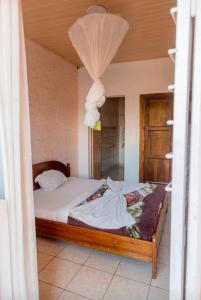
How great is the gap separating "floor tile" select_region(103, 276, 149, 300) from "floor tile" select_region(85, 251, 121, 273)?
0.17 metres

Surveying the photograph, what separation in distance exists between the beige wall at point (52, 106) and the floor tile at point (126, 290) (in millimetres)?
2203

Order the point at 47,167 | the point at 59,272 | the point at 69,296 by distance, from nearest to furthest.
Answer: the point at 69,296, the point at 59,272, the point at 47,167

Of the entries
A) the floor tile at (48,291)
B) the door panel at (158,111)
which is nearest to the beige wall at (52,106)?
the door panel at (158,111)

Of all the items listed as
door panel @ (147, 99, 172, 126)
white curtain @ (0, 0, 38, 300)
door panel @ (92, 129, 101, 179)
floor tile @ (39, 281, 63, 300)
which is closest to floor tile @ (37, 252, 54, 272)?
floor tile @ (39, 281, 63, 300)

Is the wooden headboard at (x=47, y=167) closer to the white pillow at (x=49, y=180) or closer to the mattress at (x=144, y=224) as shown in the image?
the white pillow at (x=49, y=180)

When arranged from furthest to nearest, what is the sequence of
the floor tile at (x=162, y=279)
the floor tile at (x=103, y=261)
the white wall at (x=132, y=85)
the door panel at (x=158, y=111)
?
the door panel at (x=158, y=111), the white wall at (x=132, y=85), the floor tile at (x=103, y=261), the floor tile at (x=162, y=279)

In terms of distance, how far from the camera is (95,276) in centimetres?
191

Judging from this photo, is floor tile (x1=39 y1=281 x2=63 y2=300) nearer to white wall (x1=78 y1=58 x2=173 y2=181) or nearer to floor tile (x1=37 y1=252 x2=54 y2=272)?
floor tile (x1=37 y1=252 x2=54 y2=272)

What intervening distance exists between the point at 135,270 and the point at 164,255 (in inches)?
16.4

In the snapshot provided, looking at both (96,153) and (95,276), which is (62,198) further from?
(96,153)

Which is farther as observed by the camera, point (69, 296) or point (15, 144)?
point (69, 296)

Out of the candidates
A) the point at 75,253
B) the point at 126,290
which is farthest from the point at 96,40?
the point at 126,290

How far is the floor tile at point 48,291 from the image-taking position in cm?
167

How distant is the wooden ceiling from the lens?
2.28 m
